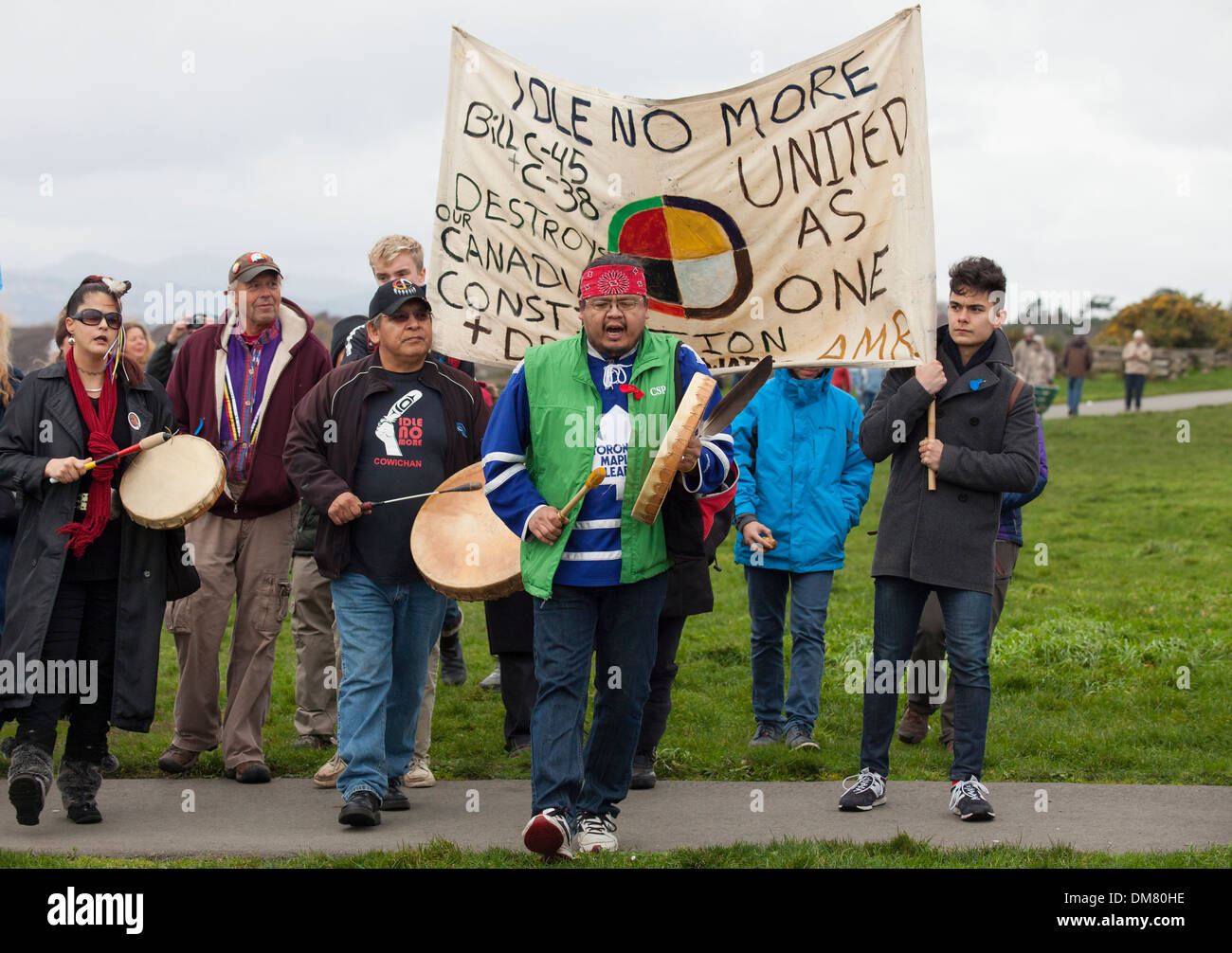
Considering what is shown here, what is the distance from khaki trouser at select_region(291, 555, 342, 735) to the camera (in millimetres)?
8320

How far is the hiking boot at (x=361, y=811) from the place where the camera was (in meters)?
6.45

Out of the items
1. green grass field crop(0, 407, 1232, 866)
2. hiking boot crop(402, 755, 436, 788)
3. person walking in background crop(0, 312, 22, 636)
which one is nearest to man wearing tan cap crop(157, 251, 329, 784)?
green grass field crop(0, 407, 1232, 866)

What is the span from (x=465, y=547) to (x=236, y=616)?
1.91 meters

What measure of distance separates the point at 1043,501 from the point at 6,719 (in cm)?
1591

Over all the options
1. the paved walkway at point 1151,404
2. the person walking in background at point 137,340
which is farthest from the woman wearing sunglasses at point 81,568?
the paved walkway at point 1151,404

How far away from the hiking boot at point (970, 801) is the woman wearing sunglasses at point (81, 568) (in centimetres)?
382

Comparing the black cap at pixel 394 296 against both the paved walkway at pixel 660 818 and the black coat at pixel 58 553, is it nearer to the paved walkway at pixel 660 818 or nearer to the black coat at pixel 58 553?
the black coat at pixel 58 553

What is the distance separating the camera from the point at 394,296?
22.7 feet

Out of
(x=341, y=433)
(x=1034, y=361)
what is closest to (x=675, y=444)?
(x=341, y=433)

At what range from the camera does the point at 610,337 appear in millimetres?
5883

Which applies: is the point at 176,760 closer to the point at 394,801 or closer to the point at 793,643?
the point at 394,801

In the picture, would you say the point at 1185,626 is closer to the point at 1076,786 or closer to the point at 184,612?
the point at 1076,786
